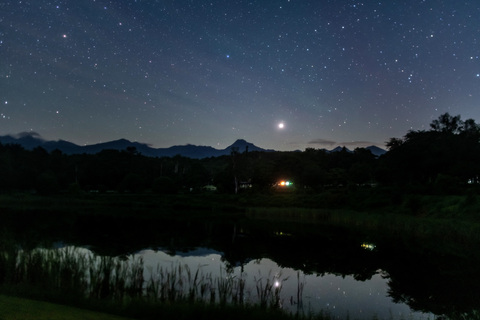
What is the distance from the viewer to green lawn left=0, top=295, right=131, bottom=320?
22.9ft

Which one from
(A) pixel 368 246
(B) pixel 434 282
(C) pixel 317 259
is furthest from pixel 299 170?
(B) pixel 434 282

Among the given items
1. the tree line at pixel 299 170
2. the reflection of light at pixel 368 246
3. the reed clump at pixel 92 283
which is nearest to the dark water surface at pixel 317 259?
the reflection of light at pixel 368 246

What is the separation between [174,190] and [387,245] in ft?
185

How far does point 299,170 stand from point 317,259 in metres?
58.9

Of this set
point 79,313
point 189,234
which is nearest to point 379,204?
point 189,234

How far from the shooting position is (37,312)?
7.30 metres

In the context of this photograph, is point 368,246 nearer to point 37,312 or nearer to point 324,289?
point 324,289

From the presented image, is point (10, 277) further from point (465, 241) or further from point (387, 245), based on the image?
point (465, 241)

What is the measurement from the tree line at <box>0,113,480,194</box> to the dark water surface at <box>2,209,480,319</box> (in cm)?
2307

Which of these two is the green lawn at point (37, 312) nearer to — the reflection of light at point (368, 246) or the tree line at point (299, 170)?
the reflection of light at point (368, 246)

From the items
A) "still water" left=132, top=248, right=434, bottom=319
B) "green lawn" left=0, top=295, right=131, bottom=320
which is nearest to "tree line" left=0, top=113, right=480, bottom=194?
"still water" left=132, top=248, right=434, bottom=319

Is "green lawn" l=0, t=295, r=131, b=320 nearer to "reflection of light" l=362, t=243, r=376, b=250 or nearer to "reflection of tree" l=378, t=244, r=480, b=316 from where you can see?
"reflection of tree" l=378, t=244, r=480, b=316

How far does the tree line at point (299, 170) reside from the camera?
180ft

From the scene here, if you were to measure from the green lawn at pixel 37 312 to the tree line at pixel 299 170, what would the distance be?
45.6 m
